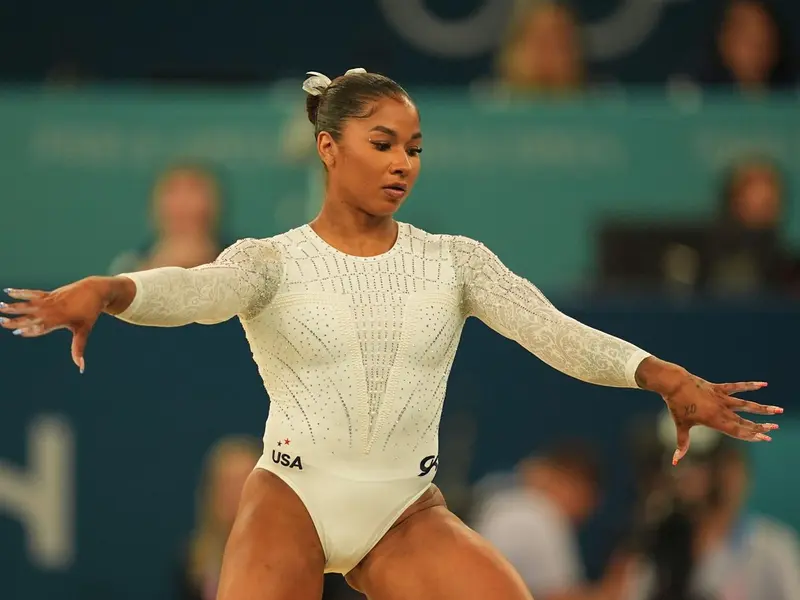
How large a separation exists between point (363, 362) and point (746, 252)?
12.4ft

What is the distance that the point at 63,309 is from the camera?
11.9 feet

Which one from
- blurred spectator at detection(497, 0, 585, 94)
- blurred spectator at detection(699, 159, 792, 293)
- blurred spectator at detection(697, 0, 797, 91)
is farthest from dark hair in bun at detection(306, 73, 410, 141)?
blurred spectator at detection(697, 0, 797, 91)

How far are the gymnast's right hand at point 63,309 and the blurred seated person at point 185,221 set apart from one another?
3.57 meters

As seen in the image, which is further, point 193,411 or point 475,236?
point 475,236

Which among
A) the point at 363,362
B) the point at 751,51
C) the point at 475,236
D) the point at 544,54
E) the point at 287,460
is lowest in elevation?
the point at 287,460

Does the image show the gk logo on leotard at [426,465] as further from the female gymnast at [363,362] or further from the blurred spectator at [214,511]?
the blurred spectator at [214,511]

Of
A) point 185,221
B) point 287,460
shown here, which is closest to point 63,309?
point 287,460

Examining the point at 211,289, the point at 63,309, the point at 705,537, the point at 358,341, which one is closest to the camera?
the point at 63,309

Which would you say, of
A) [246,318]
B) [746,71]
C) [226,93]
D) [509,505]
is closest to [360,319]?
[246,318]

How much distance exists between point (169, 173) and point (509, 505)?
2.30m

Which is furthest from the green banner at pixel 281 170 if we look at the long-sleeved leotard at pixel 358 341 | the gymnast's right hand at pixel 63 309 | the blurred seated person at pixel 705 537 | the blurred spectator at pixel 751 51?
the gymnast's right hand at pixel 63 309

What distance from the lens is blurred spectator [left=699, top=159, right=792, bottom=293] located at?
7516mm

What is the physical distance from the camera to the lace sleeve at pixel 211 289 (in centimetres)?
392

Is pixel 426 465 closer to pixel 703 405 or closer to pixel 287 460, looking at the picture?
pixel 287 460
